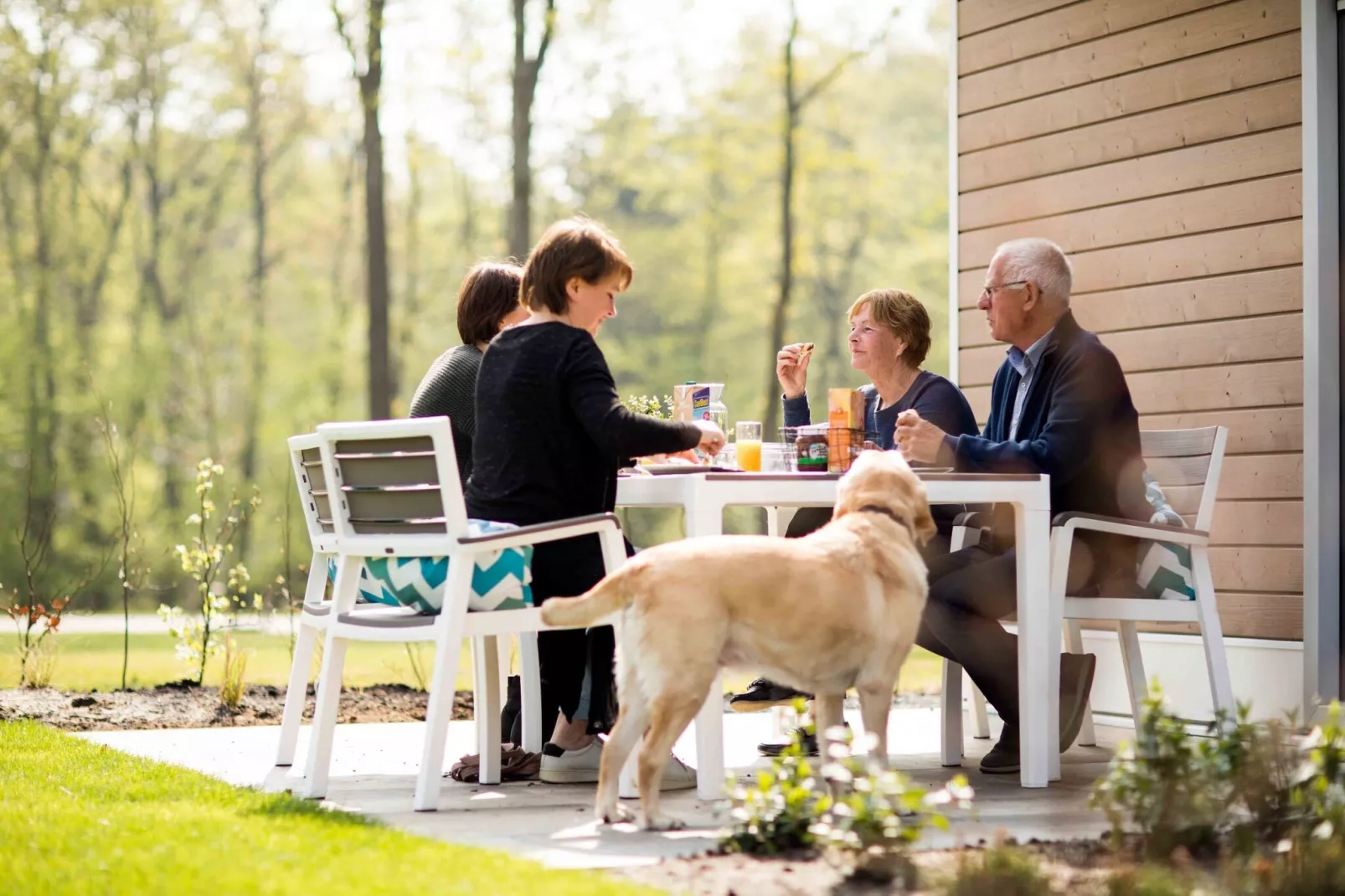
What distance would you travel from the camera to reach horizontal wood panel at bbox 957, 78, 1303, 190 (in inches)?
222

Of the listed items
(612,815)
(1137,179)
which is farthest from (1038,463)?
(1137,179)

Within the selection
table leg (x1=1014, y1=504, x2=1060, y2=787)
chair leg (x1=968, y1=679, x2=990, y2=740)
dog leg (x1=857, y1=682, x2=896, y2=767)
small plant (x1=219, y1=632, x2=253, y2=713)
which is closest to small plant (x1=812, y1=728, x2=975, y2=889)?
dog leg (x1=857, y1=682, x2=896, y2=767)

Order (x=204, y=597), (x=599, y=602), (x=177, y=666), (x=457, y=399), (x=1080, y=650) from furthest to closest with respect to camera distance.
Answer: (x=177, y=666)
(x=204, y=597)
(x=1080, y=650)
(x=457, y=399)
(x=599, y=602)

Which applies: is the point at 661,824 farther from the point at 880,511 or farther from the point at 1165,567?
the point at 1165,567

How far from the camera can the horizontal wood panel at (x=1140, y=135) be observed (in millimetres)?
5637

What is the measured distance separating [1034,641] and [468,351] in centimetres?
210

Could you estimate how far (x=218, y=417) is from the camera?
904 inches

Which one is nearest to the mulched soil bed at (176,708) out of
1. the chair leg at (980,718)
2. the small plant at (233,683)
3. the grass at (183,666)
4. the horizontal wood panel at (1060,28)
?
the small plant at (233,683)

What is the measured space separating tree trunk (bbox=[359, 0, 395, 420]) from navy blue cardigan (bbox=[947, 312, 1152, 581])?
41.8 ft

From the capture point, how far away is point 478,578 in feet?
13.0

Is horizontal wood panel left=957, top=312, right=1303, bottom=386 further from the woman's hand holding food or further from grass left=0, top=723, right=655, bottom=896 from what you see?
grass left=0, top=723, right=655, bottom=896

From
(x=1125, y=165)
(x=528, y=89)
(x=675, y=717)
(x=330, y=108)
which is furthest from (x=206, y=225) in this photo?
(x=675, y=717)

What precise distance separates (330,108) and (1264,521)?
20050 millimetres

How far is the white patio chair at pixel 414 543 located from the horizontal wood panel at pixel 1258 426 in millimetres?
2762
